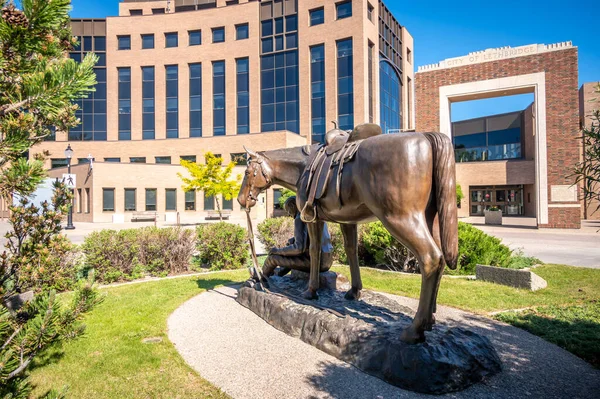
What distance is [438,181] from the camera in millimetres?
3531

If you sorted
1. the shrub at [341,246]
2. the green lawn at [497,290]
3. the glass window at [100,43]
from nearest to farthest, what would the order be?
the green lawn at [497,290] → the shrub at [341,246] → the glass window at [100,43]

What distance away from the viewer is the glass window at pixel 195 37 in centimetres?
4312

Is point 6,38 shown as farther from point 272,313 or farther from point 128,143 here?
point 128,143

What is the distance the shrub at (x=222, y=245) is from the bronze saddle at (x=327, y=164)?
576 cm

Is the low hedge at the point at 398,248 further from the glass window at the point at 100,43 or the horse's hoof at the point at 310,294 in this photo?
the glass window at the point at 100,43

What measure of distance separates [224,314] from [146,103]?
142 ft

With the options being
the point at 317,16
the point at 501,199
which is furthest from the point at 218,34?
the point at 501,199

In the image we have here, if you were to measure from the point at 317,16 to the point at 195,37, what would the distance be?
50.2 ft

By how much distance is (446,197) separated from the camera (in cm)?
348

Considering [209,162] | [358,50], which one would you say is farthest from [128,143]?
[358,50]

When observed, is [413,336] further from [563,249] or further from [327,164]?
[563,249]

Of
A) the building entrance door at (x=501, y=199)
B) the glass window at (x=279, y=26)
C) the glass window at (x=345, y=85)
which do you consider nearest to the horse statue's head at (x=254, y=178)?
the building entrance door at (x=501, y=199)

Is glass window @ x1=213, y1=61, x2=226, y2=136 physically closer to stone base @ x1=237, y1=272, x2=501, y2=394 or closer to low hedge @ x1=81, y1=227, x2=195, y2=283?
low hedge @ x1=81, y1=227, x2=195, y2=283

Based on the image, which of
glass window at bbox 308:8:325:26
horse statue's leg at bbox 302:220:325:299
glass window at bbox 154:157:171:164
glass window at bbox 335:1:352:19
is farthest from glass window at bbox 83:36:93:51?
horse statue's leg at bbox 302:220:325:299
